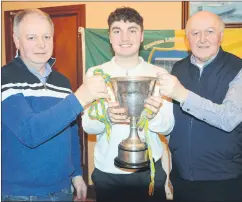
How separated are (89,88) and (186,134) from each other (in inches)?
35.5

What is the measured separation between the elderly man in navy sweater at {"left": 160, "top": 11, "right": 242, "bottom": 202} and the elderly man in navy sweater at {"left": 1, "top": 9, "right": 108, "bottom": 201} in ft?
2.65

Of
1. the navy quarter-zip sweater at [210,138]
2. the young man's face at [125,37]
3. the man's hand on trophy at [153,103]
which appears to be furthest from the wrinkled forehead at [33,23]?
the navy quarter-zip sweater at [210,138]

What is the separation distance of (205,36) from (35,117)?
1.34 metres

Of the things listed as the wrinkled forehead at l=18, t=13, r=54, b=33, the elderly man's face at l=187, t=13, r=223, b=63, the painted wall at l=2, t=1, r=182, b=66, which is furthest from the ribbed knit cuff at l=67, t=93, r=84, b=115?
the painted wall at l=2, t=1, r=182, b=66

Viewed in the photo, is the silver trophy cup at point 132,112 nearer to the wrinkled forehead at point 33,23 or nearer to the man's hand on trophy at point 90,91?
the man's hand on trophy at point 90,91

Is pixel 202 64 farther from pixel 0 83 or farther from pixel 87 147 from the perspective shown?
pixel 87 147

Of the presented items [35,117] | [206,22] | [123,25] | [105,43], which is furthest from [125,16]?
[105,43]

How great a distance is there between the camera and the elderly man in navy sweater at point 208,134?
1991 millimetres

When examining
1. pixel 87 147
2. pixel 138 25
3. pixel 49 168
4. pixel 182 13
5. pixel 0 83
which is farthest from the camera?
pixel 87 147

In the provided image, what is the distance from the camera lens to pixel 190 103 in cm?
178

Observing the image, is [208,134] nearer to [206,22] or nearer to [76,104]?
[206,22]

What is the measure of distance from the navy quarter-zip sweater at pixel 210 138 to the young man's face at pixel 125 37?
47 centimetres

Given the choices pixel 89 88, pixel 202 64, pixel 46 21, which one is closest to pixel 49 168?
pixel 89 88

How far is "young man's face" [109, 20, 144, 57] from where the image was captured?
200 cm
